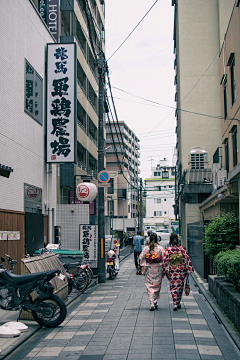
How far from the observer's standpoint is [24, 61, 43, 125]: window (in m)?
Answer: 13.9

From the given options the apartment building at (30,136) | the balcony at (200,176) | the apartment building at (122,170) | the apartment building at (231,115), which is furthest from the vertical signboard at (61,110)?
the apartment building at (122,170)

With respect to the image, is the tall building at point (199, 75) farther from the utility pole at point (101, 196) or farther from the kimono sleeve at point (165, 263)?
the kimono sleeve at point (165, 263)

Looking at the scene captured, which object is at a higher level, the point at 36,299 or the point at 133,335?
the point at 36,299

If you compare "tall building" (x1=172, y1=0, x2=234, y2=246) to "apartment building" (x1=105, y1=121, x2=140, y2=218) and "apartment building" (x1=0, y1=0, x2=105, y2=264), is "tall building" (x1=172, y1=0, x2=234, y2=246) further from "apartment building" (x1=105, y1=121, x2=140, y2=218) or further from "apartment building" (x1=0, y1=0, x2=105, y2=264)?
"apartment building" (x1=105, y1=121, x2=140, y2=218)

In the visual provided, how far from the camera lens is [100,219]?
14.8 metres

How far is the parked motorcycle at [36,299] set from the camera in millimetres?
7602

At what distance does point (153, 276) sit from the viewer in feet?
31.3

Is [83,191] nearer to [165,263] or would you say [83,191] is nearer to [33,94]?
[33,94]

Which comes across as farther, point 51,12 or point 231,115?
point 51,12

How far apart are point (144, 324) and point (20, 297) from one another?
97.8 inches

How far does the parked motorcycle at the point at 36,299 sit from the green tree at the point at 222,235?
565 centimetres

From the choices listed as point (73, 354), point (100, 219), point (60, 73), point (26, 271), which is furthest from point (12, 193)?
point (73, 354)

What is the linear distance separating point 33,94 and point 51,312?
357 inches

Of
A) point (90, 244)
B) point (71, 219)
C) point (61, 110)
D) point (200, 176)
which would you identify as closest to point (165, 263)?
point (90, 244)
